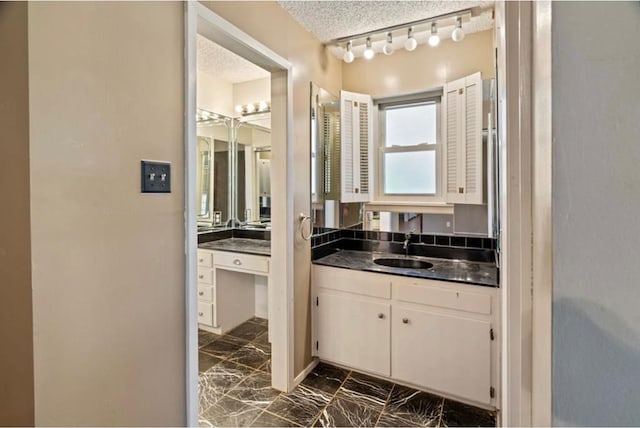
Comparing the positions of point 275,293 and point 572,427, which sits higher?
point 572,427

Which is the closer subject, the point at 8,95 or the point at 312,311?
the point at 8,95

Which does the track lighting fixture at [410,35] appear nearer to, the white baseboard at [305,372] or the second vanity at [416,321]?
the second vanity at [416,321]

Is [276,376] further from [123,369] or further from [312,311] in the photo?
[123,369]

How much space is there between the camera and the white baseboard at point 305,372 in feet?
6.95

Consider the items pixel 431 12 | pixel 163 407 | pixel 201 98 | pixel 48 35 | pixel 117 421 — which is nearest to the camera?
pixel 48 35

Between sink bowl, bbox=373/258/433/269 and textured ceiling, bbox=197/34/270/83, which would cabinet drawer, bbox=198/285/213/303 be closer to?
sink bowl, bbox=373/258/433/269

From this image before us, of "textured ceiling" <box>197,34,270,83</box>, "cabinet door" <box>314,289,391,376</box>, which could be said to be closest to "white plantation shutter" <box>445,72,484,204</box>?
"cabinet door" <box>314,289,391,376</box>

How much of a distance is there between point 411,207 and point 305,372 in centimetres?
156

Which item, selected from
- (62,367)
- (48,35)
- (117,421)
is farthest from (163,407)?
(48,35)

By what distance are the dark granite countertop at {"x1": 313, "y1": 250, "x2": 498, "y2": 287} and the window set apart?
1.88 ft

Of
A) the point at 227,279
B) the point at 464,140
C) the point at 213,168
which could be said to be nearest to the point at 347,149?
the point at 464,140

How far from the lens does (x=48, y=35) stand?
893 millimetres

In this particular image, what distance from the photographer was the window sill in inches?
97.3

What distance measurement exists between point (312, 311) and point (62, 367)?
1.59m
